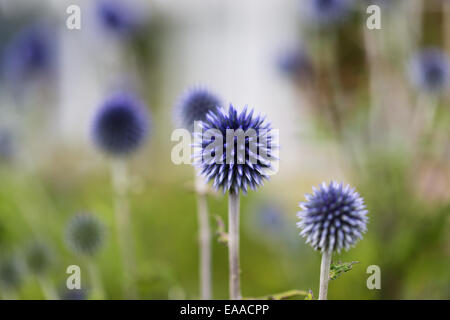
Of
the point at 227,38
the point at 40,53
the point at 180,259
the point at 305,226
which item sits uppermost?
the point at 227,38

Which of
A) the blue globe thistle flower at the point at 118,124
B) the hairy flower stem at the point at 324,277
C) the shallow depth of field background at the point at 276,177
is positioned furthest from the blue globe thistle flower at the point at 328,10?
the hairy flower stem at the point at 324,277

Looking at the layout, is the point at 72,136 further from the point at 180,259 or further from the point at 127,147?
the point at 127,147

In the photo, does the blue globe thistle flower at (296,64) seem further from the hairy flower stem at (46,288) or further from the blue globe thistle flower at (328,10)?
the hairy flower stem at (46,288)

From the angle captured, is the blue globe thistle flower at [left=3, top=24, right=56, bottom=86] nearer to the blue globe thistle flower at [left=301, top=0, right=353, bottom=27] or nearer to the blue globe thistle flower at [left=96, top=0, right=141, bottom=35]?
the blue globe thistle flower at [left=96, top=0, right=141, bottom=35]

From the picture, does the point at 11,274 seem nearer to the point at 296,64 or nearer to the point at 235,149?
the point at 235,149
